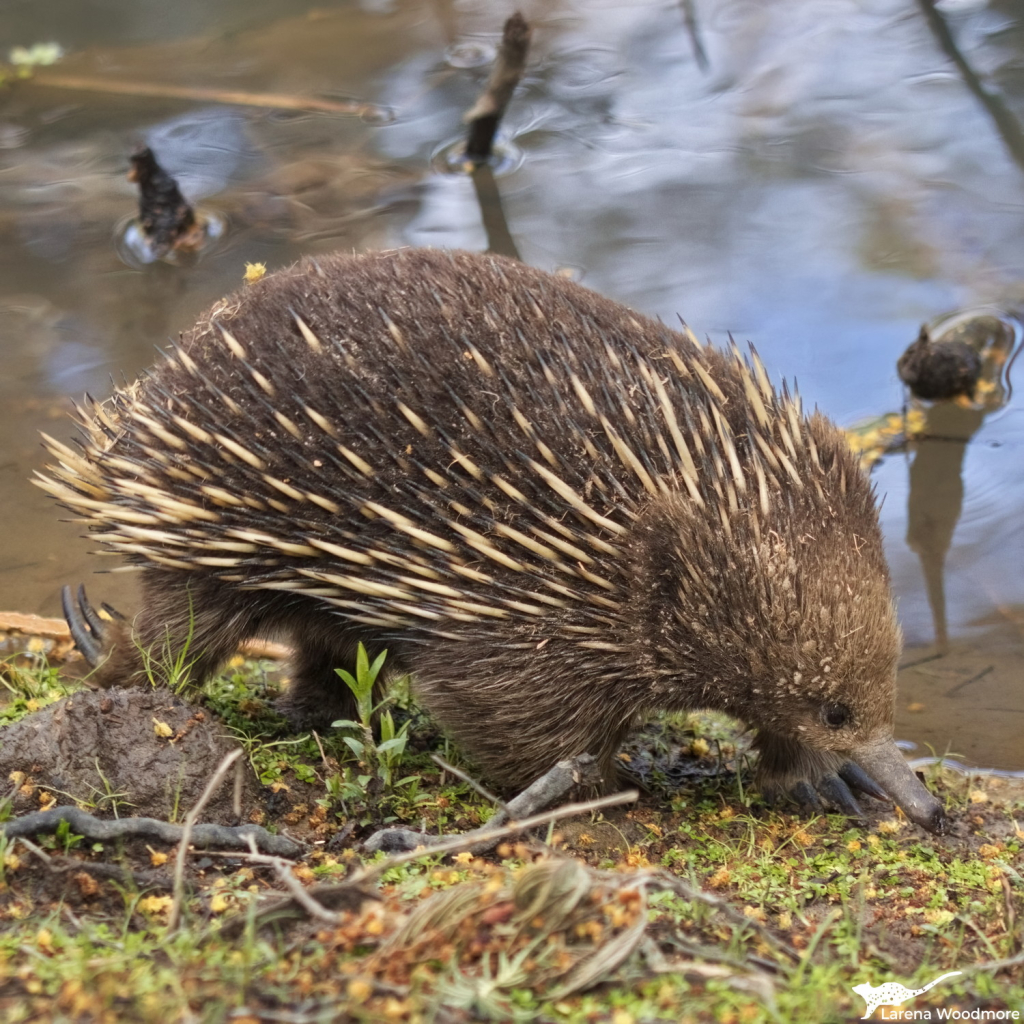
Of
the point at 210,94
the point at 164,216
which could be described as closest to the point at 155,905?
the point at 164,216

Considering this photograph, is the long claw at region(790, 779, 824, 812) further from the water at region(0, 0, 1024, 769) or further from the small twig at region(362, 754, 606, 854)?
the water at region(0, 0, 1024, 769)

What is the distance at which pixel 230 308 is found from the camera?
13.9ft

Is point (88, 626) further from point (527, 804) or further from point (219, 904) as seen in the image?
point (219, 904)

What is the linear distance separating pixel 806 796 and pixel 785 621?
1.12 m

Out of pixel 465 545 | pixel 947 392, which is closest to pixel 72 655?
pixel 465 545

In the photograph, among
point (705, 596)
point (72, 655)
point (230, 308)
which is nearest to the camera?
point (705, 596)

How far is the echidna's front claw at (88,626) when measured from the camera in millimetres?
4809

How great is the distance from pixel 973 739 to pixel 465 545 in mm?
2700

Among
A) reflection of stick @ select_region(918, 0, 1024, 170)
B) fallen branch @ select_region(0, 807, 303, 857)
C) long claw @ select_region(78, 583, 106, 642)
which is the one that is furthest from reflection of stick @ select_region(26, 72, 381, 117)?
fallen branch @ select_region(0, 807, 303, 857)

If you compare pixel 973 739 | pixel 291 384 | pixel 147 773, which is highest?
pixel 291 384

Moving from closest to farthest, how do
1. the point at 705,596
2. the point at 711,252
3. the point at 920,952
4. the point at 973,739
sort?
the point at 920,952 < the point at 705,596 < the point at 973,739 < the point at 711,252

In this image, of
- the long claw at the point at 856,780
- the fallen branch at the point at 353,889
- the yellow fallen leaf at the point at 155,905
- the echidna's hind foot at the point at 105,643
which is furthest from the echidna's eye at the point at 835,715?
the echidna's hind foot at the point at 105,643

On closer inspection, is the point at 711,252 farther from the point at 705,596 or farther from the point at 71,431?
the point at 705,596

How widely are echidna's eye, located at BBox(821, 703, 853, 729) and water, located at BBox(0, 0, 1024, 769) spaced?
1665 millimetres
